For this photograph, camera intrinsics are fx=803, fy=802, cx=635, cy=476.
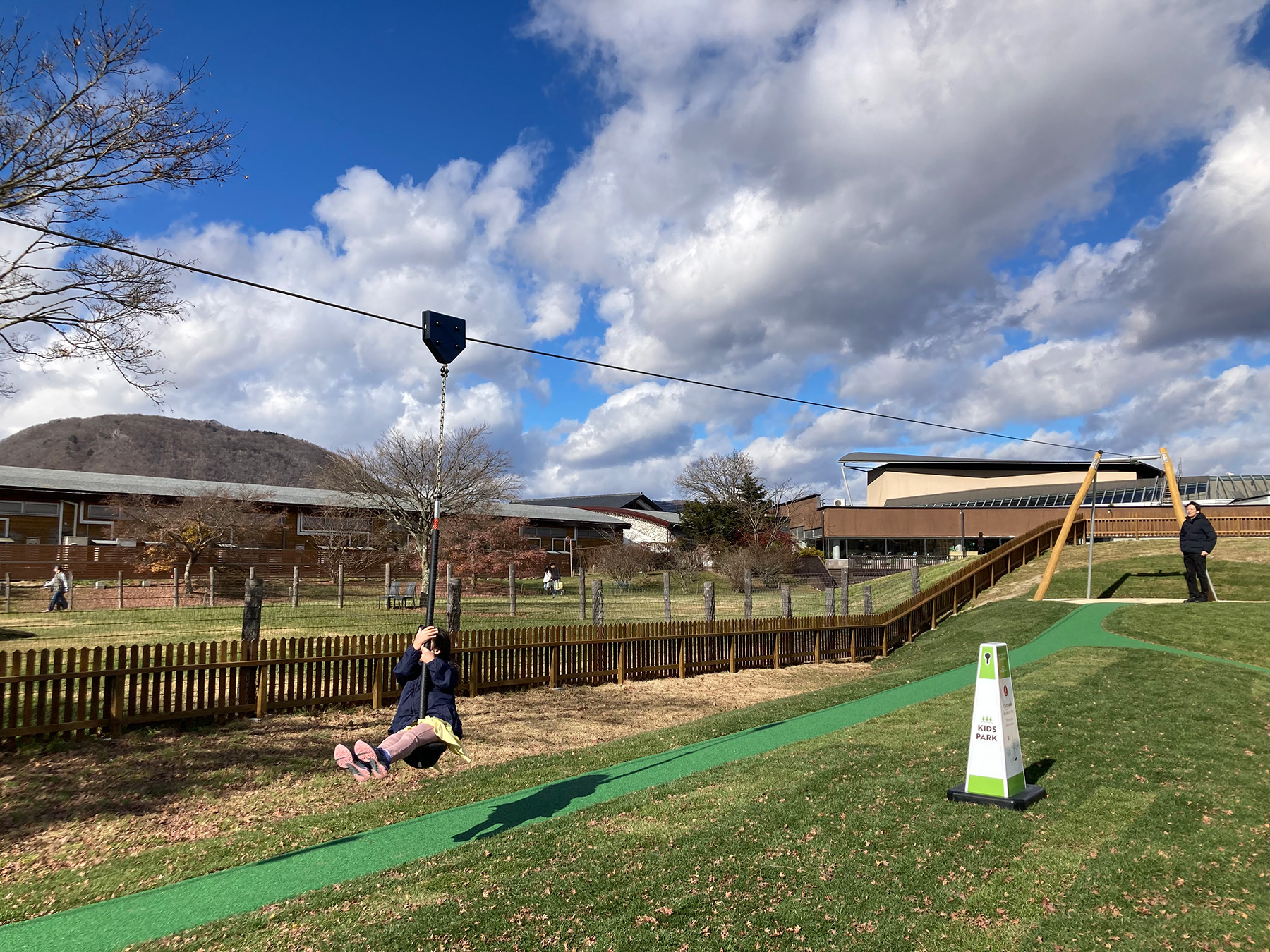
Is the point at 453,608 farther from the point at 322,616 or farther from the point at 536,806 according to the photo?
the point at 322,616

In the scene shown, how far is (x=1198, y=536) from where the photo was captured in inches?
755

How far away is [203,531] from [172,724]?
26.6 metres

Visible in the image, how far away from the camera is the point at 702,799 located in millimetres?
6641

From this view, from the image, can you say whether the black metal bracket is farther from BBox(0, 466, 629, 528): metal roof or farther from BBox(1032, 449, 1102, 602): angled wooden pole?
BBox(0, 466, 629, 528): metal roof

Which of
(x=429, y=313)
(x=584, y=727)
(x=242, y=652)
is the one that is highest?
(x=429, y=313)

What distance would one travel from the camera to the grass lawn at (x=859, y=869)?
172 inches

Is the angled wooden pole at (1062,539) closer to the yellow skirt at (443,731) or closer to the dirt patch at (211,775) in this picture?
the dirt patch at (211,775)

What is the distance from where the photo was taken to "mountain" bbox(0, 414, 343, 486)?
174 meters

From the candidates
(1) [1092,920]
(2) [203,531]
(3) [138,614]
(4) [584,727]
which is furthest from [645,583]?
(1) [1092,920]

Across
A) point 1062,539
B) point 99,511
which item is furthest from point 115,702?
point 99,511

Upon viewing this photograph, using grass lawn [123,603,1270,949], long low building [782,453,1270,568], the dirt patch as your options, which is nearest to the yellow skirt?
grass lawn [123,603,1270,949]

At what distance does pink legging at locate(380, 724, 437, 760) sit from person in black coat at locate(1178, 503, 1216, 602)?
62.9ft

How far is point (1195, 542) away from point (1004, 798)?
55.0 ft

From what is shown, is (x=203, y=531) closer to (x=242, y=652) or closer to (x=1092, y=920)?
(x=242, y=652)
